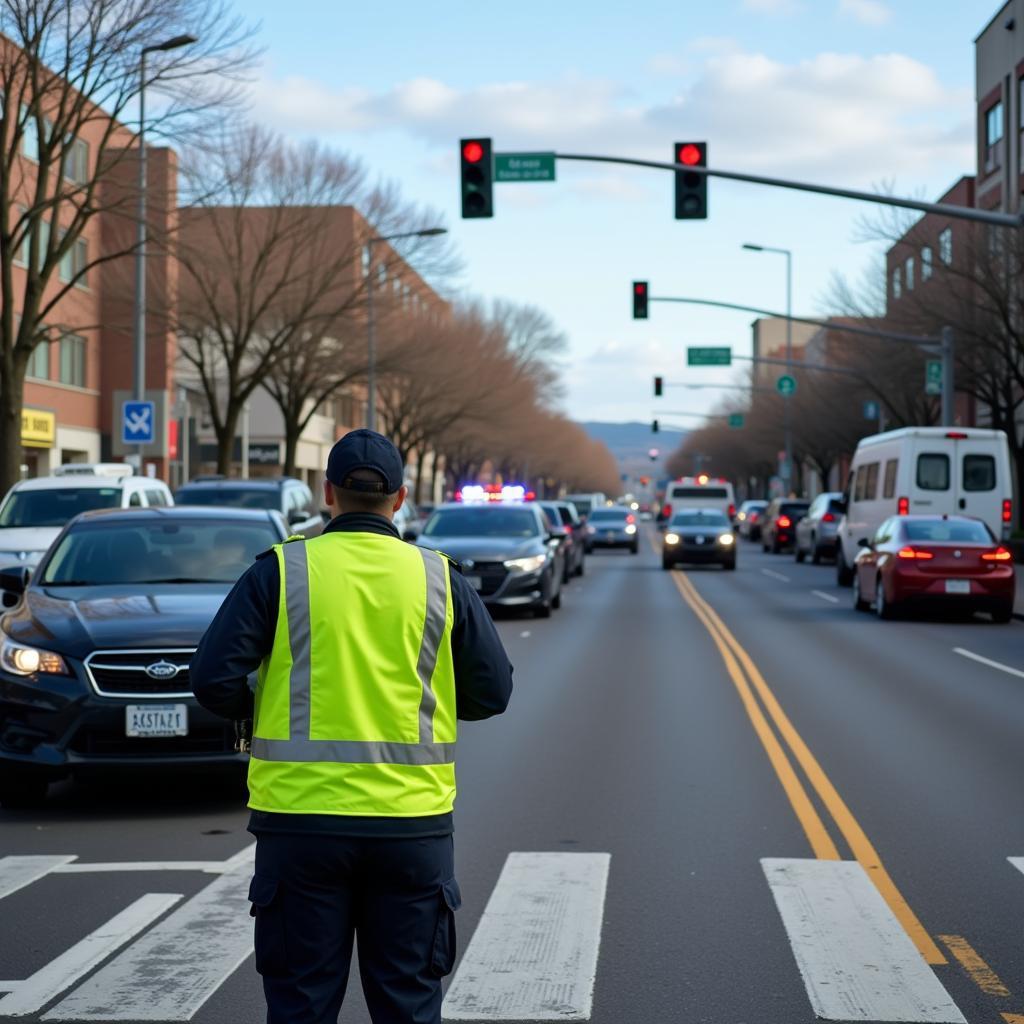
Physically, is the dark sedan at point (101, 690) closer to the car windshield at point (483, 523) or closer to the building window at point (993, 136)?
the car windshield at point (483, 523)

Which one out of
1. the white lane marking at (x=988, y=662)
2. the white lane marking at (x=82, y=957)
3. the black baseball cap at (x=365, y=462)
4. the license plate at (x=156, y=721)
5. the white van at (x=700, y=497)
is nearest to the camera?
the black baseball cap at (x=365, y=462)

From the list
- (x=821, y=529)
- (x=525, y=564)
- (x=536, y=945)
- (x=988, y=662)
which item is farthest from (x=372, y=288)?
(x=536, y=945)

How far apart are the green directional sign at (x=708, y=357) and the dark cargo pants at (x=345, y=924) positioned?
50.1 m

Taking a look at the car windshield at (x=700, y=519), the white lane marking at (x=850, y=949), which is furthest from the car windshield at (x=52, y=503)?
the car windshield at (x=700, y=519)

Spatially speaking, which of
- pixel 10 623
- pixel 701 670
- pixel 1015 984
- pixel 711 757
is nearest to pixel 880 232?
pixel 701 670

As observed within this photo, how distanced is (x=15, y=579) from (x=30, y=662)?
1392 mm

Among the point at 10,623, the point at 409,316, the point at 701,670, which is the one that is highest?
the point at 409,316

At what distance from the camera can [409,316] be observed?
197ft

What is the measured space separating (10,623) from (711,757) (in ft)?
15.1

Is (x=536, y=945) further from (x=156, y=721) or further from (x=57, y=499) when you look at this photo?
(x=57, y=499)

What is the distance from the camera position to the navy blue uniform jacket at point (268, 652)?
387 centimetres

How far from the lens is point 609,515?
6053 cm

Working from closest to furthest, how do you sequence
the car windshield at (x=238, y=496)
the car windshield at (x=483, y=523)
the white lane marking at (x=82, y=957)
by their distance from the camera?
the white lane marking at (x=82, y=957), the car windshield at (x=483, y=523), the car windshield at (x=238, y=496)

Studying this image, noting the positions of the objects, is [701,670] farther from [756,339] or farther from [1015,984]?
[756,339]
